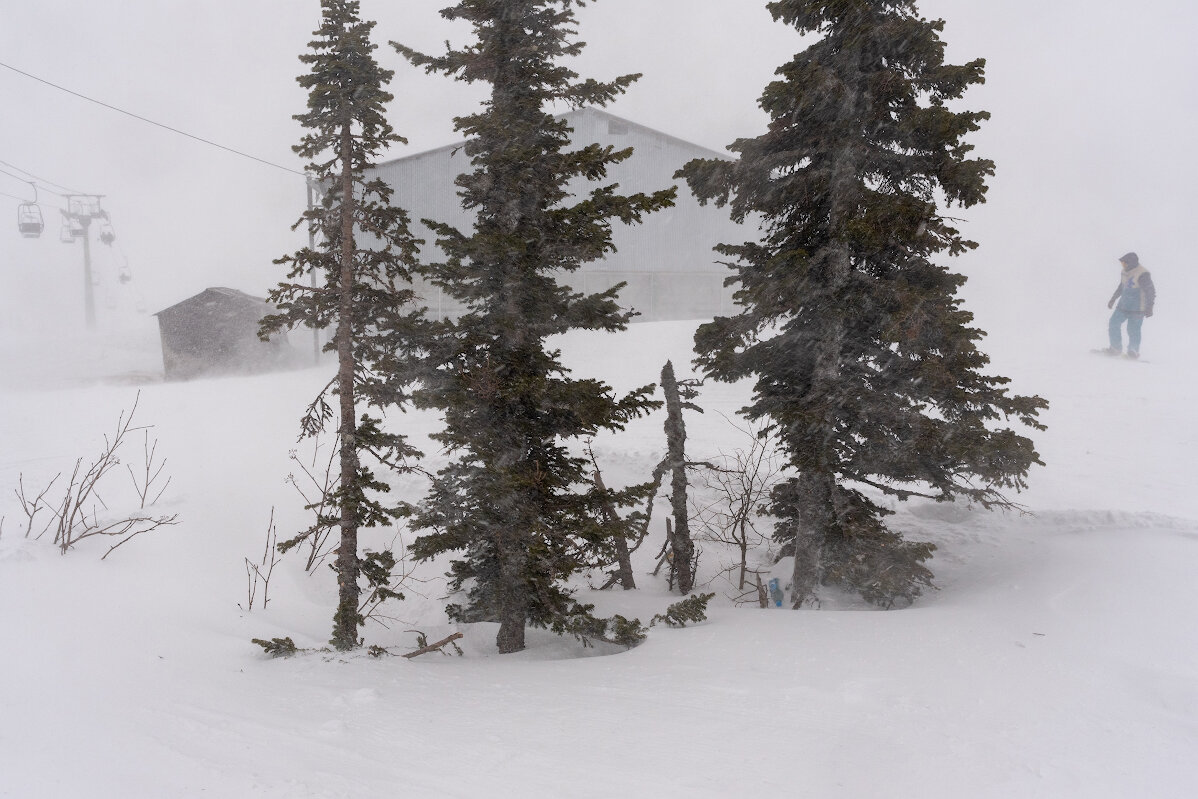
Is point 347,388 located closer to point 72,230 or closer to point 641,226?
point 641,226

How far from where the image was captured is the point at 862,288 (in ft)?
22.7

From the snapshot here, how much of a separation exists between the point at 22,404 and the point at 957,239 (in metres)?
22.6

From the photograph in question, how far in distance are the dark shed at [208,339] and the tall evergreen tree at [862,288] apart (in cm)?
2196

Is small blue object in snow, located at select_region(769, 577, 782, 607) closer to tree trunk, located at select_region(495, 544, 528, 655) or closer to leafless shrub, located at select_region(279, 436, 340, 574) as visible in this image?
tree trunk, located at select_region(495, 544, 528, 655)

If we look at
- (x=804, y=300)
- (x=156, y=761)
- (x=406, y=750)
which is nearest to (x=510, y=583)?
(x=406, y=750)

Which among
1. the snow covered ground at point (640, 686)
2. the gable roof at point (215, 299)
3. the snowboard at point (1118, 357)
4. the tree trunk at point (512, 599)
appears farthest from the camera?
the gable roof at point (215, 299)

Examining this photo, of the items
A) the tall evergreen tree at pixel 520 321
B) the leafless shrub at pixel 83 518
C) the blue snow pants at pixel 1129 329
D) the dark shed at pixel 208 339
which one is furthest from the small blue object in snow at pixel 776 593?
the dark shed at pixel 208 339

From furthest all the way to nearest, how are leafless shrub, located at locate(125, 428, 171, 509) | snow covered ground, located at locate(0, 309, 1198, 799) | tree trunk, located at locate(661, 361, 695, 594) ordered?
leafless shrub, located at locate(125, 428, 171, 509) < tree trunk, located at locate(661, 361, 695, 594) < snow covered ground, located at locate(0, 309, 1198, 799)

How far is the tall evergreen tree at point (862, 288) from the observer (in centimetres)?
637

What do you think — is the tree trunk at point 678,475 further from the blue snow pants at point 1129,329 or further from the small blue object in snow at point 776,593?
the blue snow pants at point 1129,329

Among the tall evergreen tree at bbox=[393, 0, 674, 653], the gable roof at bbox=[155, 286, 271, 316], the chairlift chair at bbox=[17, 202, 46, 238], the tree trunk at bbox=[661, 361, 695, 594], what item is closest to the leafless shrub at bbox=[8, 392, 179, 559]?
the tall evergreen tree at bbox=[393, 0, 674, 653]

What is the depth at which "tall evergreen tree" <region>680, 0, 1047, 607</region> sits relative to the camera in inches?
251

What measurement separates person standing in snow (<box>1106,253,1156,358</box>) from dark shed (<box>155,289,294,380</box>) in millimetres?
27890

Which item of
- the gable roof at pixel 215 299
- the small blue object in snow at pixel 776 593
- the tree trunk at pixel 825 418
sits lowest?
the small blue object in snow at pixel 776 593
